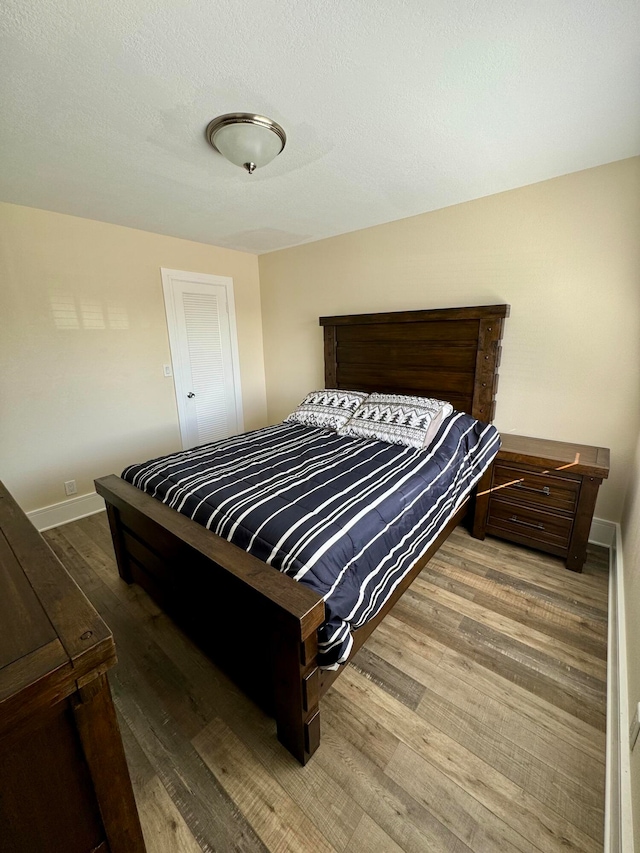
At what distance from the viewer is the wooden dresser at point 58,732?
572 millimetres

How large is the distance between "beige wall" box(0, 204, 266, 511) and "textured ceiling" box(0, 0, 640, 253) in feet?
1.24

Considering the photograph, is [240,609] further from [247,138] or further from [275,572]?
→ [247,138]

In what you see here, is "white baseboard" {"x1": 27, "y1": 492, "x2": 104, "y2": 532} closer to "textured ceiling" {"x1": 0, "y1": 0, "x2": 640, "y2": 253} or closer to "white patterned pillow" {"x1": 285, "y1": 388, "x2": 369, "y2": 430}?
"white patterned pillow" {"x1": 285, "y1": 388, "x2": 369, "y2": 430}

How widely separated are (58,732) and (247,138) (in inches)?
82.1

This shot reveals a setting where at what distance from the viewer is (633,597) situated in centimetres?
149

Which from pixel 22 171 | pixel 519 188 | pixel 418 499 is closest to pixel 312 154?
pixel 519 188

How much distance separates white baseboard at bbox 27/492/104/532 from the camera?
8.77ft

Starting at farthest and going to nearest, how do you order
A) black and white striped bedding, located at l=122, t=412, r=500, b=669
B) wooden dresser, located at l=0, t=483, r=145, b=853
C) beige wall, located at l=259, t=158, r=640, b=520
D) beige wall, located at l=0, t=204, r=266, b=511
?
beige wall, located at l=0, t=204, r=266, b=511
beige wall, located at l=259, t=158, r=640, b=520
black and white striped bedding, located at l=122, t=412, r=500, b=669
wooden dresser, located at l=0, t=483, r=145, b=853

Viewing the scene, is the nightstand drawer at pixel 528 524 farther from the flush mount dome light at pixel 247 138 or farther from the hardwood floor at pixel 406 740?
the flush mount dome light at pixel 247 138

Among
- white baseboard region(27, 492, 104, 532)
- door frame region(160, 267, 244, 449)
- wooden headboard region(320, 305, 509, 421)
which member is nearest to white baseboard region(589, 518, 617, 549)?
wooden headboard region(320, 305, 509, 421)

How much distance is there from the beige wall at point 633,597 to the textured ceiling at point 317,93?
6.01 ft

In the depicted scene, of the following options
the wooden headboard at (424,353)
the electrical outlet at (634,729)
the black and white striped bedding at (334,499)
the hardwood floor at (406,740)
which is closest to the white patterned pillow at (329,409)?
the black and white striped bedding at (334,499)

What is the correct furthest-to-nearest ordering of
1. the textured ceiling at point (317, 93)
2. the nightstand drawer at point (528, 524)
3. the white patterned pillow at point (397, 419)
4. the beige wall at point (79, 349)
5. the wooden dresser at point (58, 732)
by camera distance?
the beige wall at point (79, 349)
the white patterned pillow at point (397, 419)
the nightstand drawer at point (528, 524)
the textured ceiling at point (317, 93)
the wooden dresser at point (58, 732)

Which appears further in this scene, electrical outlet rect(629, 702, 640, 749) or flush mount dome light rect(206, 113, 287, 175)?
flush mount dome light rect(206, 113, 287, 175)
